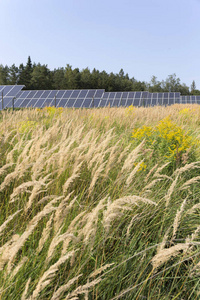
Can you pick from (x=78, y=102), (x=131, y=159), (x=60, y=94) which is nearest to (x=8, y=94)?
(x=60, y=94)

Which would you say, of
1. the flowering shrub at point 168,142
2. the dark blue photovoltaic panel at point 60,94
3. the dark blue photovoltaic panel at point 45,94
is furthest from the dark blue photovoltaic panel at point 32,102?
the flowering shrub at point 168,142

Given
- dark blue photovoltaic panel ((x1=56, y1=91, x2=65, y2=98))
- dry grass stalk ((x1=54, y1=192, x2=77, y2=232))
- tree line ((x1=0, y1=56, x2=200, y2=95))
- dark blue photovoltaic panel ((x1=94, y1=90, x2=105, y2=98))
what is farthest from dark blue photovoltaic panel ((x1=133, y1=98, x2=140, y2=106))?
tree line ((x1=0, y1=56, x2=200, y2=95))

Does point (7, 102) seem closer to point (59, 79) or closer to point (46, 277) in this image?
point (46, 277)

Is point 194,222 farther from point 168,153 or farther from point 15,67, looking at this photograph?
point 15,67

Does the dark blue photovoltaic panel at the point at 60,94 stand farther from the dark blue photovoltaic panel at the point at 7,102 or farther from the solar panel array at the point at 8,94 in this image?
the dark blue photovoltaic panel at the point at 7,102

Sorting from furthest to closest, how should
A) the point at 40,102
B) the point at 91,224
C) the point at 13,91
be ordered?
the point at 40,102 → the point at 13,91 → the point at 91,224

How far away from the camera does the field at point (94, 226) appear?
1.14m

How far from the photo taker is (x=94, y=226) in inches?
50.4

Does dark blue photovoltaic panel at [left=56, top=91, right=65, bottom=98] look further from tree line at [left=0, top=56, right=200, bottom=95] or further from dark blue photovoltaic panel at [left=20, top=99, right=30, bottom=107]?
tree line at [left=0, top=56, right=200, bottom=95]

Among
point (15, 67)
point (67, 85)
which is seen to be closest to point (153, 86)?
point (67, 85)

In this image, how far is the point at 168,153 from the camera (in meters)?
3.49

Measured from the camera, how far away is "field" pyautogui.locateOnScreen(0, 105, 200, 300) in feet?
3.74

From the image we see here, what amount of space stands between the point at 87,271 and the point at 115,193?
0.83 metres

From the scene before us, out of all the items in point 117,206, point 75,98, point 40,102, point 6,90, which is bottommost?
point 117,206
